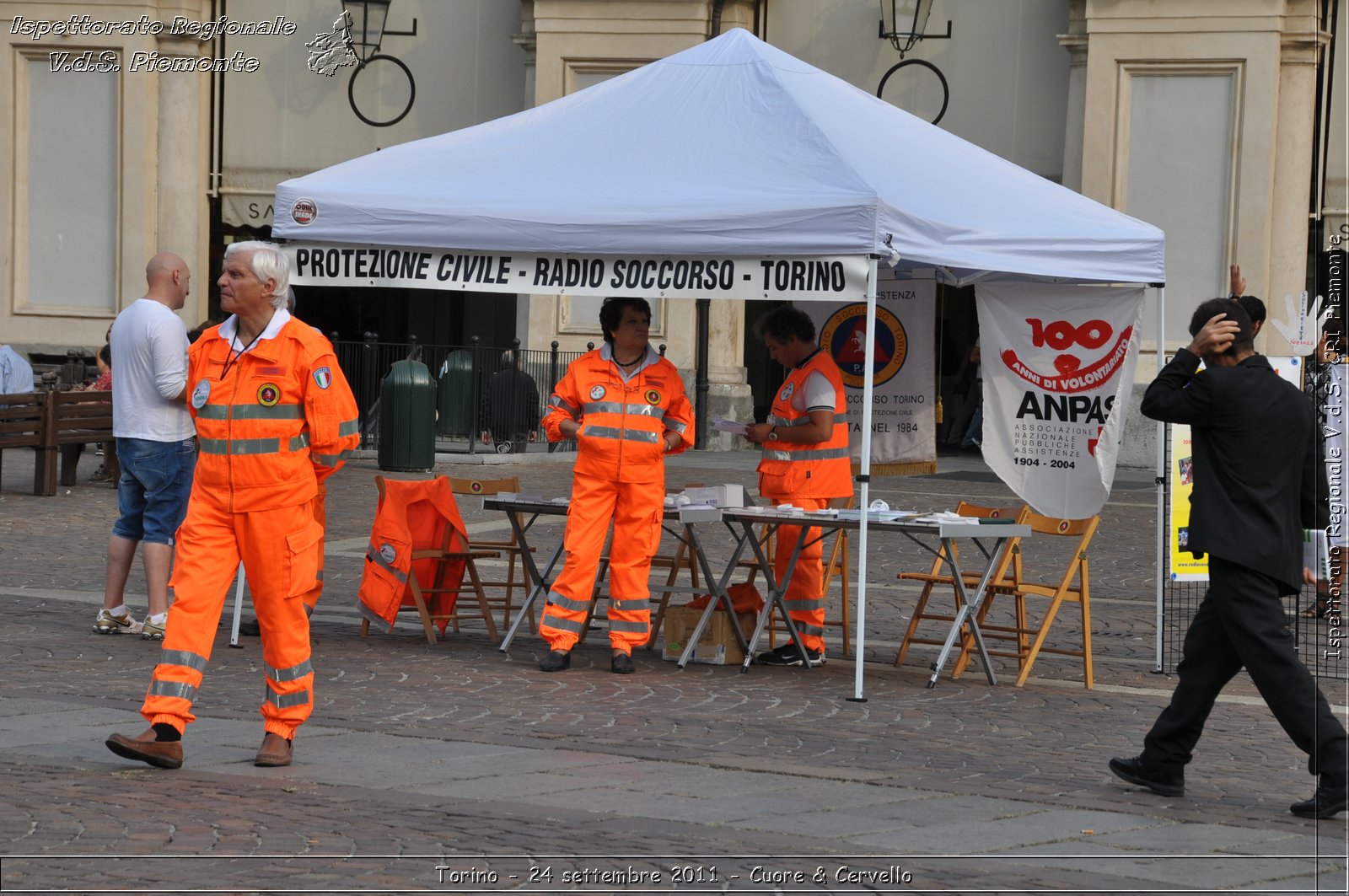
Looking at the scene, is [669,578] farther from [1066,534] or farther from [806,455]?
[1066,534]

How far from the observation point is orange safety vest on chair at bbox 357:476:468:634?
9.91m

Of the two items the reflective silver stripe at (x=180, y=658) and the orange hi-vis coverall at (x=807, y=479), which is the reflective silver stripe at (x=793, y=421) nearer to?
the orange hi-vis coverall at (x=807, y=479)

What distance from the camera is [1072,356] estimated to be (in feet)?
32.1

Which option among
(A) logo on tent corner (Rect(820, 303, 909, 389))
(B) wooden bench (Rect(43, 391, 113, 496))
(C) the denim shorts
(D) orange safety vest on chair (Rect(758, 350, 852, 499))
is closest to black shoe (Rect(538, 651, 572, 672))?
(D) orange safety vest on chair (Rect(758, 350, 852, 499))

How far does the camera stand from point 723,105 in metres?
9.78

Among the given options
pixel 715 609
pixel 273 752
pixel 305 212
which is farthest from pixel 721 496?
pixel 273 752

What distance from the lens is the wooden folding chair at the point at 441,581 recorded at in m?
9.91

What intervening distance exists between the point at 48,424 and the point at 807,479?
968cm

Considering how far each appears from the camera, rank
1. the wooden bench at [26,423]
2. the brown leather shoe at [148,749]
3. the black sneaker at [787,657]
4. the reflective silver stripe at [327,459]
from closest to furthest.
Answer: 1. the brown leather shoe at [148,749]
2. the reflective silver stripe at [327,459]
3. the black sneaker at [787,657]
4. the wooden bench at [26,423]

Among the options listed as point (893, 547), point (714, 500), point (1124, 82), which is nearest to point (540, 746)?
point (714, 500)

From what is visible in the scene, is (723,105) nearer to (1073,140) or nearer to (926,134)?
(926,134)

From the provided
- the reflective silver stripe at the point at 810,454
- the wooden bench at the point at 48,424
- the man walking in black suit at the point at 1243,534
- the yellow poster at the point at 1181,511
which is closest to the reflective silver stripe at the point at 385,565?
the reflective silver stripe at the point at 810,454

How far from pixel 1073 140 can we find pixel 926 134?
1384cm

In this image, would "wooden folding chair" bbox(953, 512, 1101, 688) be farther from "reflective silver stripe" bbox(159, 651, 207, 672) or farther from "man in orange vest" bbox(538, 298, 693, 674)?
"reflective silver stripe" bbox(159, 651, 207, 672)
